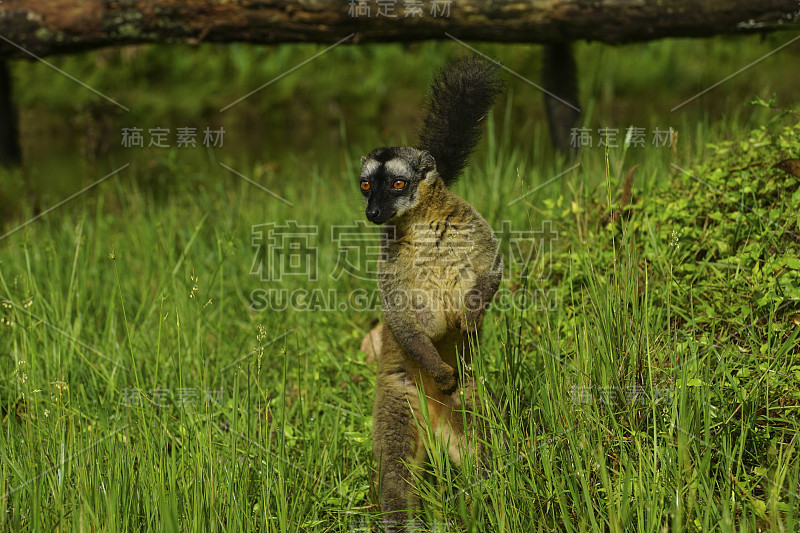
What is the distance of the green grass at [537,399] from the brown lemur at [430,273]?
0.46 ft

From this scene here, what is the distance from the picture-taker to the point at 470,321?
8.68 feet

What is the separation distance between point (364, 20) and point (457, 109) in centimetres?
260

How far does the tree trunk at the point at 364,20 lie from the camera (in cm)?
492

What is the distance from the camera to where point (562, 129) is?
5.46m

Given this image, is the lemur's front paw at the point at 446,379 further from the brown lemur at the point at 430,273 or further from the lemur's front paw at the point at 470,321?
the lemur's front paw at the point at 470,321

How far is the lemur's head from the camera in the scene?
266cm

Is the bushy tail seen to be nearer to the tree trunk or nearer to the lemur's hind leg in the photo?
the lemur's hind leg

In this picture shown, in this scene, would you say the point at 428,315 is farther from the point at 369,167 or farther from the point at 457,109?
the point at 457,109

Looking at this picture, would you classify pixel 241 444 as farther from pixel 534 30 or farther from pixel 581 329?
pixel 534 30

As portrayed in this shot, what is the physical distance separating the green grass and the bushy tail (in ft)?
0.99

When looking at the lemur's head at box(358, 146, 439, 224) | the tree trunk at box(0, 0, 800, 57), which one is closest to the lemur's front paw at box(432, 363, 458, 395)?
the lemur's head at box(358, 146, 439, 224)

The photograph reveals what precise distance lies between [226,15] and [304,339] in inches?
96.4

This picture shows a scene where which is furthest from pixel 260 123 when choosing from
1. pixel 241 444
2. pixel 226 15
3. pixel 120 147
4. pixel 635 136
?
pixel 241 444

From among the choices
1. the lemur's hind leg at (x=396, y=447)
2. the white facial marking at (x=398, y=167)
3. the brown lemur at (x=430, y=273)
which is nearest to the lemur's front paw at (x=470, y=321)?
the brown lemur at (x=430, y=273)
